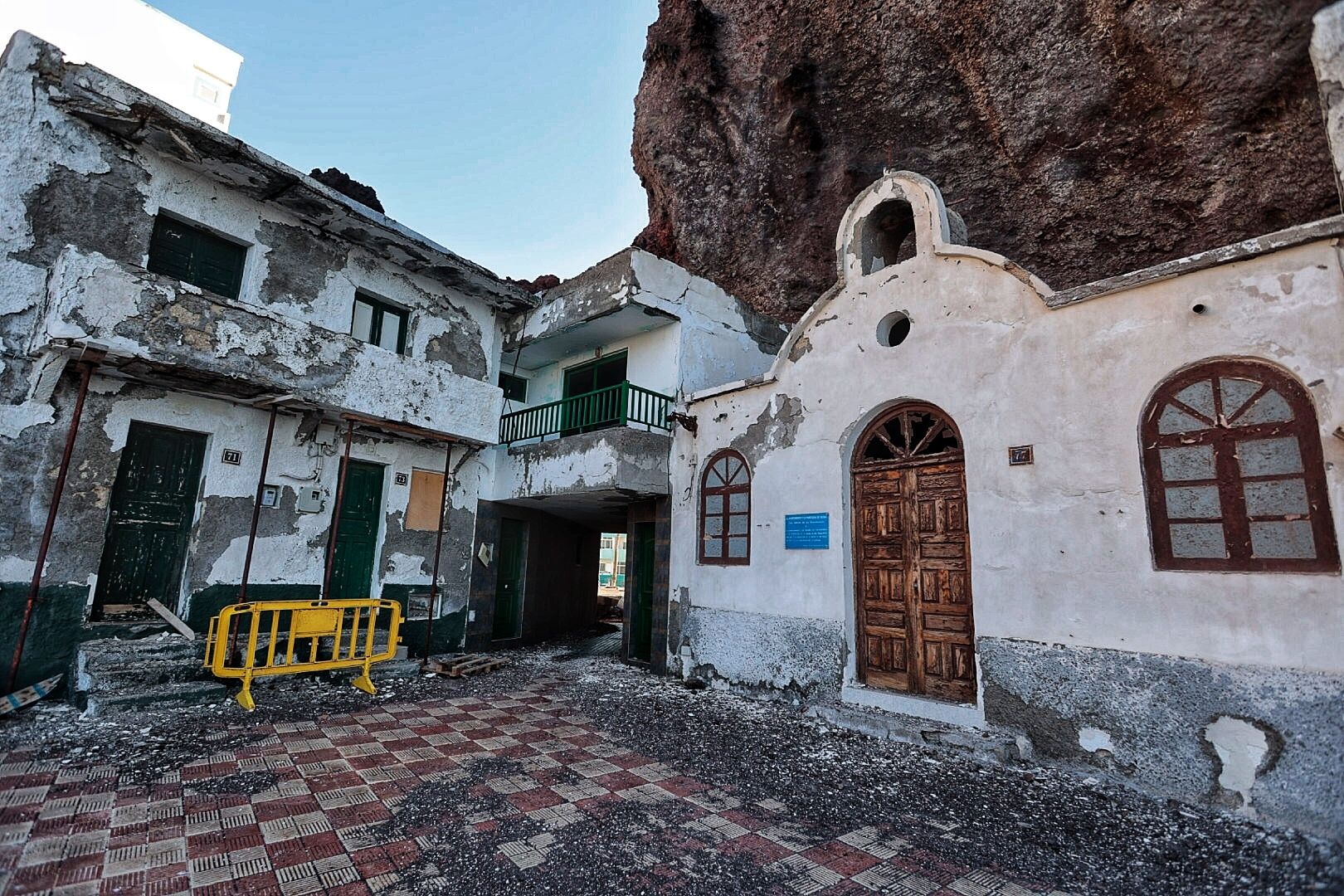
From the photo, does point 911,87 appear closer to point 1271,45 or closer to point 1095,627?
point 1271,45

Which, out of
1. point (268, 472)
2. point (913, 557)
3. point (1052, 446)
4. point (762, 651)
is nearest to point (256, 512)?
point (268, 472)

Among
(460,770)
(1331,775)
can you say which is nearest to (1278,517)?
(1331,775)

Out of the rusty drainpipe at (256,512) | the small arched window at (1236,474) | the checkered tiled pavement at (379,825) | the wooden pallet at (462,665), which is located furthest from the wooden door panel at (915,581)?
the rusty drainpipe at (256,512)

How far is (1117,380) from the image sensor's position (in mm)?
5297

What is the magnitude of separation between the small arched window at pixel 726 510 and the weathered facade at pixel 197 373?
3977mm

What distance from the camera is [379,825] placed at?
147 inches

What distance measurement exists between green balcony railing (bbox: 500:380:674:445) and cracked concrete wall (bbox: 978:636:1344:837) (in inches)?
239

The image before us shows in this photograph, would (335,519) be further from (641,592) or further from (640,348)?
(640,348)

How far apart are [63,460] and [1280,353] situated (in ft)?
37.2

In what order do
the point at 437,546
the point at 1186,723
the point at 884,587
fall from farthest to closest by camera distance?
the point at 437,546 < the point at 884,587 < the point at 1186,723

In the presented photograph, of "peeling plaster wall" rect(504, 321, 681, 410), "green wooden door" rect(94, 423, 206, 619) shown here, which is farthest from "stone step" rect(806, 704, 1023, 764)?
"green wooden door" rect(94, 423, 206, 619)

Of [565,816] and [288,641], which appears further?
[288,641]

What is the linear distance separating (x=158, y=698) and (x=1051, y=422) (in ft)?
30.0

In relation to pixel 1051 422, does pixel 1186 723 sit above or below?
below
